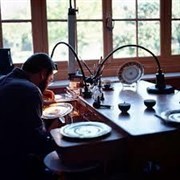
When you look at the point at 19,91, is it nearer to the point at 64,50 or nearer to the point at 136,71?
the point at 136,71

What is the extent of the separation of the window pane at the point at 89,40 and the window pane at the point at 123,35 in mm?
163

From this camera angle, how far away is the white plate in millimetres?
2092

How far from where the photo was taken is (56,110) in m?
2.18

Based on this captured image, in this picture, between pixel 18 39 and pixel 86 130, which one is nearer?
pixel 86 130

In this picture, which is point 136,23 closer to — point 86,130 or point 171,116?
point 171,116

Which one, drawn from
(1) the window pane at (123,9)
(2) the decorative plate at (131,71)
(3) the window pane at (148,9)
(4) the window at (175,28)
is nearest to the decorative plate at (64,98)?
(2) the decorative plate at (131,71)

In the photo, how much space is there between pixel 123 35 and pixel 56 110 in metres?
1.55

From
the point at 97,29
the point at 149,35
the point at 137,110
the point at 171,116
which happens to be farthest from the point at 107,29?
the point at 171,116

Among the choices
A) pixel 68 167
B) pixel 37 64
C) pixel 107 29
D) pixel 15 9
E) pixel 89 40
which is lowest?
pixel 68 167

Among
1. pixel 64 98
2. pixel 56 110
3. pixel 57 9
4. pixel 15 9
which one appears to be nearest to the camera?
pixel 56 110

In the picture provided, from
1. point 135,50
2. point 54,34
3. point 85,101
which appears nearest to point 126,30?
point 135,50

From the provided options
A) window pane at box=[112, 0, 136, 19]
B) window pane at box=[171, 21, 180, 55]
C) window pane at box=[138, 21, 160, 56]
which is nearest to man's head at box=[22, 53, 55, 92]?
window pane at box=[112, 0, 136, 19]

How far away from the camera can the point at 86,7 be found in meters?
3.28

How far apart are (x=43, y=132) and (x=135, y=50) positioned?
2000mm
